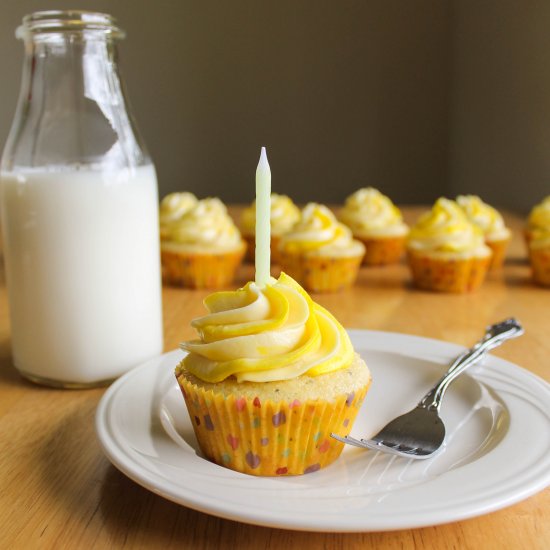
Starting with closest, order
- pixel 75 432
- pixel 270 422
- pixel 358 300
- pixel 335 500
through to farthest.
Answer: pixel 335 500 → pixel 270 422 → pixel 75 432 → pixel 358 300

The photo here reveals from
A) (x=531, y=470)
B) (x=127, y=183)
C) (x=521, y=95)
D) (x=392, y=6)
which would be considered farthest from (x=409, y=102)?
(x=531, y=470)

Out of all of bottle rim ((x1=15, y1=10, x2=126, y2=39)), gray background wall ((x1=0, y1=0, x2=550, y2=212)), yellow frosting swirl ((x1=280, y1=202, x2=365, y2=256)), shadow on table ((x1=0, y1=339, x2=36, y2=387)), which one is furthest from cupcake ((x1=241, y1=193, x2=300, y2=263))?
gray background wall ((x1=0, y1=0, x2=550, y2=212))

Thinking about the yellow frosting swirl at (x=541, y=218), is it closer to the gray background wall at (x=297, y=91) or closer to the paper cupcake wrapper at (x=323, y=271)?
the paper cupcake wrapper at (x=323, y=271)

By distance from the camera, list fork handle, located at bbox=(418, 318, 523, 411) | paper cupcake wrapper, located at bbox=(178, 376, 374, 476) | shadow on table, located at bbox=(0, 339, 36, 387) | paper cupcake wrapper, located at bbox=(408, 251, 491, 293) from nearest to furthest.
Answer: paper cupcake wrapper, located at bbox=(178, 376, 374, 476) < fork handle, located at bbox=(418, 318, 523, 411) < shadow on table, located at bbox=(0, 339, 36, 387) < paper cupcake wrapper, located at bbox=(408, 251, 491, 293)

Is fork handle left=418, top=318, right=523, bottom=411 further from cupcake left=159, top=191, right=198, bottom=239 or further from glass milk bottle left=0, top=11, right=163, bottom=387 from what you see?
cupcake left=159, top=191, right=198, bottom=239

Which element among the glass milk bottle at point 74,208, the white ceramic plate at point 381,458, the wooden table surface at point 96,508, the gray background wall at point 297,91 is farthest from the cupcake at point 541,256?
the gray background wall at point 297,91

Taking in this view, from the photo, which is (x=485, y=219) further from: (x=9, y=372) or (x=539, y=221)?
(x=9, y=372)

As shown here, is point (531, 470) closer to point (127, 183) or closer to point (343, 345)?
point (343, 345)
